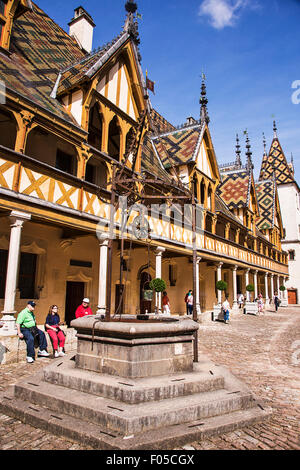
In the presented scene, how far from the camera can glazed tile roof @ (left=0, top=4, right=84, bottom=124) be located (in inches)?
332

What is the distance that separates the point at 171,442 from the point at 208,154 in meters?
17.5

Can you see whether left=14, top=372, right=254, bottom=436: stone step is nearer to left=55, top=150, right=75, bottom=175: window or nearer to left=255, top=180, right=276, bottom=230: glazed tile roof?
left=55, top=150, right=75, bottom=175: window

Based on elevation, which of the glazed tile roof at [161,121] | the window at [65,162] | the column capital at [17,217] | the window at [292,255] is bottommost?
the column capital at [17,217]

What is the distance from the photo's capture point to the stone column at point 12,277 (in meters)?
6.82

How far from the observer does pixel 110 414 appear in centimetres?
296

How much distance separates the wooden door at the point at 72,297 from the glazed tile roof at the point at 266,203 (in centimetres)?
2672

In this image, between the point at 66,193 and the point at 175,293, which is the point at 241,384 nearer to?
the point at 66,193

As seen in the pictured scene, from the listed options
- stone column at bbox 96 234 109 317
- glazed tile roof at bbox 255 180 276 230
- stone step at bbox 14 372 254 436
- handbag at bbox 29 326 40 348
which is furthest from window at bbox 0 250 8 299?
glazed tile roof at bbox 255 180 276 230

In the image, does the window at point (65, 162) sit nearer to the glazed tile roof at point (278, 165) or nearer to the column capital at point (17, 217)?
the column capital at point (17, 217)

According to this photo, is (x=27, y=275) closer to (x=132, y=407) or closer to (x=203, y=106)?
(x=132, y=407)

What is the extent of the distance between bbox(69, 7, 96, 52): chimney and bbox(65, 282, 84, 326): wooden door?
1345 cm

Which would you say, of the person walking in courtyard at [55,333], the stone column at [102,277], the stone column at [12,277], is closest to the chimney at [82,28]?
the stone column at [102,277]

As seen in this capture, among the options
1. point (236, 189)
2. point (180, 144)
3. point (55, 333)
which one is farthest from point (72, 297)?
point (236, 189)

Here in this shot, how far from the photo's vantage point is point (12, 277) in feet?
23.8
